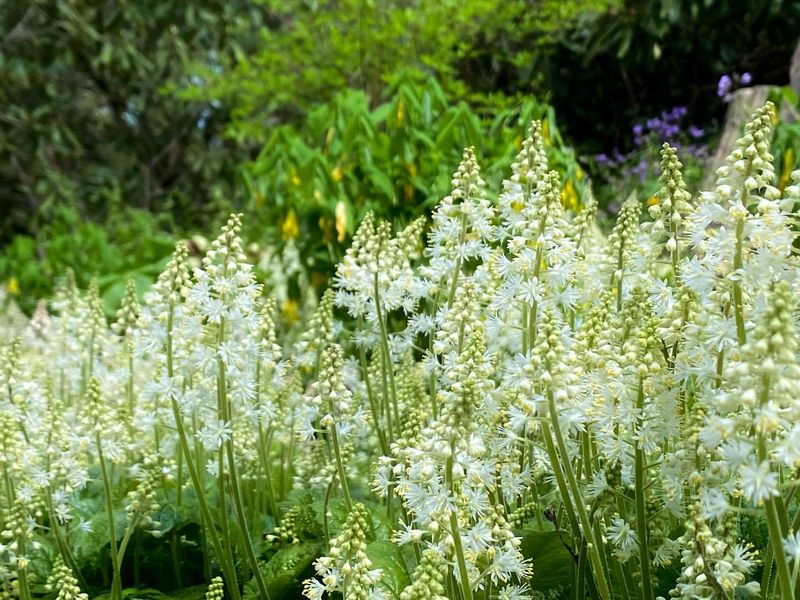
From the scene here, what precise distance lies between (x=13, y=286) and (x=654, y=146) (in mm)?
7441

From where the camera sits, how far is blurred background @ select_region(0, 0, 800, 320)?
225 inches

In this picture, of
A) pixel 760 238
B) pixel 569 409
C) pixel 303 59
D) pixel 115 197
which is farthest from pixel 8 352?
pixel 115 197

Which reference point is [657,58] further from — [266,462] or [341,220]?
[266,462]

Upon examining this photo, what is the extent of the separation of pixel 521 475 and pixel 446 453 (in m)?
0.52

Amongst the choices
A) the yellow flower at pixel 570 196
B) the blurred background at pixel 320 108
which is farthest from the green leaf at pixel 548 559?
the yellow flower at pixel 570 196

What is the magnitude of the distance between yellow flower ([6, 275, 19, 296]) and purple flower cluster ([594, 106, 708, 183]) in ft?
22.8

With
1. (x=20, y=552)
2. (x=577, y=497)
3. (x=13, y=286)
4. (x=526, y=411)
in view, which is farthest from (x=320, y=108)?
(x=577, y=497)

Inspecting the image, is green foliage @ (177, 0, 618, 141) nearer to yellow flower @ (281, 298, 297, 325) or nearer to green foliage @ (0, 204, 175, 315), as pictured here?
green foliage @ (0, 204, 175, 315)

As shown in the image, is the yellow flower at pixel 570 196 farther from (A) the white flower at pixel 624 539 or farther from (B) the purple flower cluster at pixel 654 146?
(B) the purple flower cluster at pixel 654 146

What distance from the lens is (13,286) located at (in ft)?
30.9

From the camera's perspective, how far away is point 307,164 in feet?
18.6

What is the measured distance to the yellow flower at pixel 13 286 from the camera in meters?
9.09

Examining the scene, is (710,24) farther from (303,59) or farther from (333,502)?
(333,502)

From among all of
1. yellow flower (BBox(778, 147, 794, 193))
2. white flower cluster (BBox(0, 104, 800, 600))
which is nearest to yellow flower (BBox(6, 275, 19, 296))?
white flower cluster (BBox(0, 104, 800, 600))
